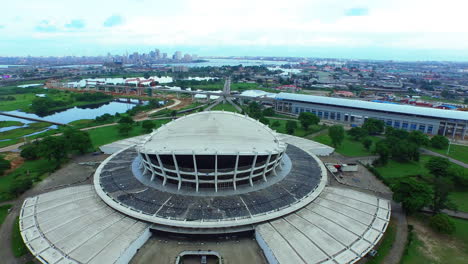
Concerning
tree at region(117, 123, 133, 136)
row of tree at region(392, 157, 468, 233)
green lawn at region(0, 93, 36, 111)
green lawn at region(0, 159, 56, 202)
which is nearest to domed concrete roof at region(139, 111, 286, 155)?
row of tree at region(392, 157, 468, 233)

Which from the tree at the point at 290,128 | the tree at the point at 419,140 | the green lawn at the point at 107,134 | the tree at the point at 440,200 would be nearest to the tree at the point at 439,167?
the tree at the point at 440,200

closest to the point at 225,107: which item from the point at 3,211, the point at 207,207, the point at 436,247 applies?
the point at 207,207

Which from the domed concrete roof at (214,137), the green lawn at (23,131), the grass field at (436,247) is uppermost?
the domed concrete roof at (214,137)

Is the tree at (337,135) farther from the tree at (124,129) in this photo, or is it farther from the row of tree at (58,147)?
the row of tree at (58,147)

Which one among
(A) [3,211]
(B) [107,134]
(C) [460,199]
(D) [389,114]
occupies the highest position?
(D) [389,114]

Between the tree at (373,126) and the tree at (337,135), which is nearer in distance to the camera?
the tree at (337,135)

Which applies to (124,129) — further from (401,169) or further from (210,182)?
(401,169)

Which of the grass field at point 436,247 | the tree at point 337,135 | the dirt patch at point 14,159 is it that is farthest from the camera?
the tree at point 337,135
